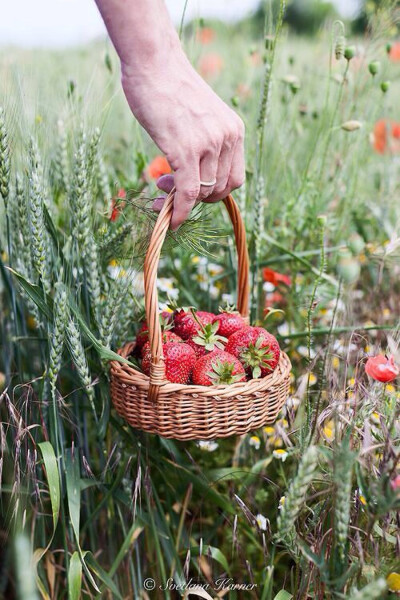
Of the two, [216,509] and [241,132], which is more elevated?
[241,132]

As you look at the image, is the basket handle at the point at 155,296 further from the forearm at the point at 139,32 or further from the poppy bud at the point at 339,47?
the poppy bud at the point at 339,47

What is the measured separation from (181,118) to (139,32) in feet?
0.44

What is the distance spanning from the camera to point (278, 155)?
66.2 inches

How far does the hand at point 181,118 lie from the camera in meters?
0.87

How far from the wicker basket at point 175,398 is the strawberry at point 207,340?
11 centimetres

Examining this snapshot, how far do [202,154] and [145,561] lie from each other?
731mm

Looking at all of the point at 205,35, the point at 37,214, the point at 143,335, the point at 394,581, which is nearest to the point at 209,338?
the point at 143,335

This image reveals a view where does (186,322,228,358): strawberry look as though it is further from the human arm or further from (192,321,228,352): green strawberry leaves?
the human arm

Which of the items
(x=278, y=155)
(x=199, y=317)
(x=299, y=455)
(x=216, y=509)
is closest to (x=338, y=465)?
(x=299, y=455)

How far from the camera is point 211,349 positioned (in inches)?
39.0

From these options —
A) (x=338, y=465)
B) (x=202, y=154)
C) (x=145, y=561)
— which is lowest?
(x=145, y=561)

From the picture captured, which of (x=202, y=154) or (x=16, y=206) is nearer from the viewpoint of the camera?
(x=202, y=154)

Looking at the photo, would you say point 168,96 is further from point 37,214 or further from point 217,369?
point 217,369

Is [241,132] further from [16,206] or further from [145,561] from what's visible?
[145,561]
